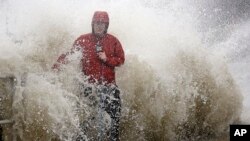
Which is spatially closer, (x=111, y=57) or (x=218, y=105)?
(x=111, y=57)

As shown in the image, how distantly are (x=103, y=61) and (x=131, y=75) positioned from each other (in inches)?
52.9

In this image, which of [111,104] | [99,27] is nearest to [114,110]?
[111,104]

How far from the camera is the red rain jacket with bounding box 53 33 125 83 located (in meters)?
6.25

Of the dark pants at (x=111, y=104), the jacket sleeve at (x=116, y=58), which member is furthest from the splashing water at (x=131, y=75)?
the jacket sleeve at (x=116, y=58)

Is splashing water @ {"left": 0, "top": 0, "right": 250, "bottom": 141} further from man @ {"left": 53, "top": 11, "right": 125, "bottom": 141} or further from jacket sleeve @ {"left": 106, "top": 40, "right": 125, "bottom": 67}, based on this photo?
jacket sleeve @ {"left": 106, "top": 40, "right": 125, "bottom": 67}

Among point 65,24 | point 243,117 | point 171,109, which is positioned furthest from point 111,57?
point 243,117

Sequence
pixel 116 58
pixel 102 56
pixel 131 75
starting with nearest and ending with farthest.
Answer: pixel 102 56 → pixel 116 58 → pixel 131 75

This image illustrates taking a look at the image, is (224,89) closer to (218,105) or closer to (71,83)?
(218,105)

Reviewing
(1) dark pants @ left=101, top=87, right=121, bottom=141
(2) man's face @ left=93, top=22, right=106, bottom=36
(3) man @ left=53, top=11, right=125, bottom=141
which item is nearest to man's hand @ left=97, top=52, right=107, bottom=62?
(3) man @ left=53, top=11, right=125, bottom=141

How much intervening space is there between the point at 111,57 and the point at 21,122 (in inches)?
59.2

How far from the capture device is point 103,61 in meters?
6.23

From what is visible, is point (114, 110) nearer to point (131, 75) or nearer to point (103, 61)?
point (103, 61)

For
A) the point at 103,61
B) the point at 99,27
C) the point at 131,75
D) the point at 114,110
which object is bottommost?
the point at 114,110

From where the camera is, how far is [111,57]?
634 cm
